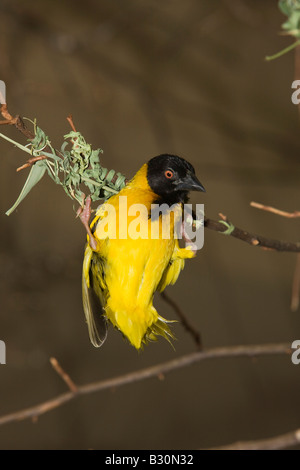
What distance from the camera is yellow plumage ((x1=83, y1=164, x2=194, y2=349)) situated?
1.85 feet

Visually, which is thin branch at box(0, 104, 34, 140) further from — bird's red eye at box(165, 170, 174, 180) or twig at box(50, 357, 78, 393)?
twig at box(50, 357, 78, 393)

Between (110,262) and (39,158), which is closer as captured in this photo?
(39,158)

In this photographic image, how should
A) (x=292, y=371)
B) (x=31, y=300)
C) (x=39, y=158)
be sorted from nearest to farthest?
1. (x=39, y=158)
2. (x=31, y=300)
3. (x=292, y=371)

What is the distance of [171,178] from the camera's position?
56 centimetres

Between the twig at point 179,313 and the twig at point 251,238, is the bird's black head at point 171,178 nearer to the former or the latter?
the twig at point 251,238

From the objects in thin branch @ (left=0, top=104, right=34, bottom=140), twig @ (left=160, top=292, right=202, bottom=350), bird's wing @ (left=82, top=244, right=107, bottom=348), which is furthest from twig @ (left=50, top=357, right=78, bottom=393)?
thin branch @ (left=0, top=104, right=34, bottom=140)

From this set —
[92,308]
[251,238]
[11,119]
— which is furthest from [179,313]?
[11,119]

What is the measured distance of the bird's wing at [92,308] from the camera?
56 centimetres

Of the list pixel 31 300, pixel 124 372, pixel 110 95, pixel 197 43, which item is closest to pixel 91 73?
pixel 110 95

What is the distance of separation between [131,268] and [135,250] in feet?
0.07

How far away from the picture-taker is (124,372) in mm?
1862

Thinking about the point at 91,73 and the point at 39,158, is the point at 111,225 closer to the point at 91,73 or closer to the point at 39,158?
the point at 39,158

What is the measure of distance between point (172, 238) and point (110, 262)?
3.1 inches

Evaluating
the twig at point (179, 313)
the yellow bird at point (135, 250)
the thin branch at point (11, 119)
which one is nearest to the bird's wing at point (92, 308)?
the yellow bird at point (135, 250)
